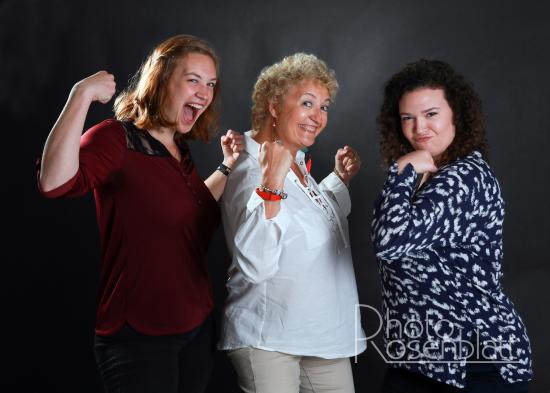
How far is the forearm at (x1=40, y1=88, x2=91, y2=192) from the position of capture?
1674mm

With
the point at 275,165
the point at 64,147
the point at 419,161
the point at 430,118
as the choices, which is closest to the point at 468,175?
the point at 419,161

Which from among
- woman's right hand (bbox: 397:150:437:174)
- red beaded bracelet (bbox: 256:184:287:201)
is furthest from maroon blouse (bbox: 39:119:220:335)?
woman's right hand (bbox: 397:150:437:174)

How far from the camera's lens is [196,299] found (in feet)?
6.89

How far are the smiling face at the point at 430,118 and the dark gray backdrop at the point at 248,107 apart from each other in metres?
1.41

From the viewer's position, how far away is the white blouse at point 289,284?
2111 mm

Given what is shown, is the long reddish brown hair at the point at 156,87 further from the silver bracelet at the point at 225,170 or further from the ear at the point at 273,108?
the silver bracelet at the point at 225,170

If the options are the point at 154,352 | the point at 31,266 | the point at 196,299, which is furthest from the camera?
the point at 31,266

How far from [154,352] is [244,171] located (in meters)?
0.67

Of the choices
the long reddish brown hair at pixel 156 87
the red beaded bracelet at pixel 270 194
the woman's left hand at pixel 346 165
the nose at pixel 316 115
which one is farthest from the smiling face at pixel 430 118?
the long reddish brown hair at pixel 156 87

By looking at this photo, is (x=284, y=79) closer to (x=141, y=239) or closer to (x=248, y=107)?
(x=141, y=239)

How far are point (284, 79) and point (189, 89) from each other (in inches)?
15.8

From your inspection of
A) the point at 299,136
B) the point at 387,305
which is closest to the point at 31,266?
the point at 299,136

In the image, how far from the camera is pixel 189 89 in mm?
2195

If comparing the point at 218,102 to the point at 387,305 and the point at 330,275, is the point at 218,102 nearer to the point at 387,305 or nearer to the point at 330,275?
the point at 330,275
